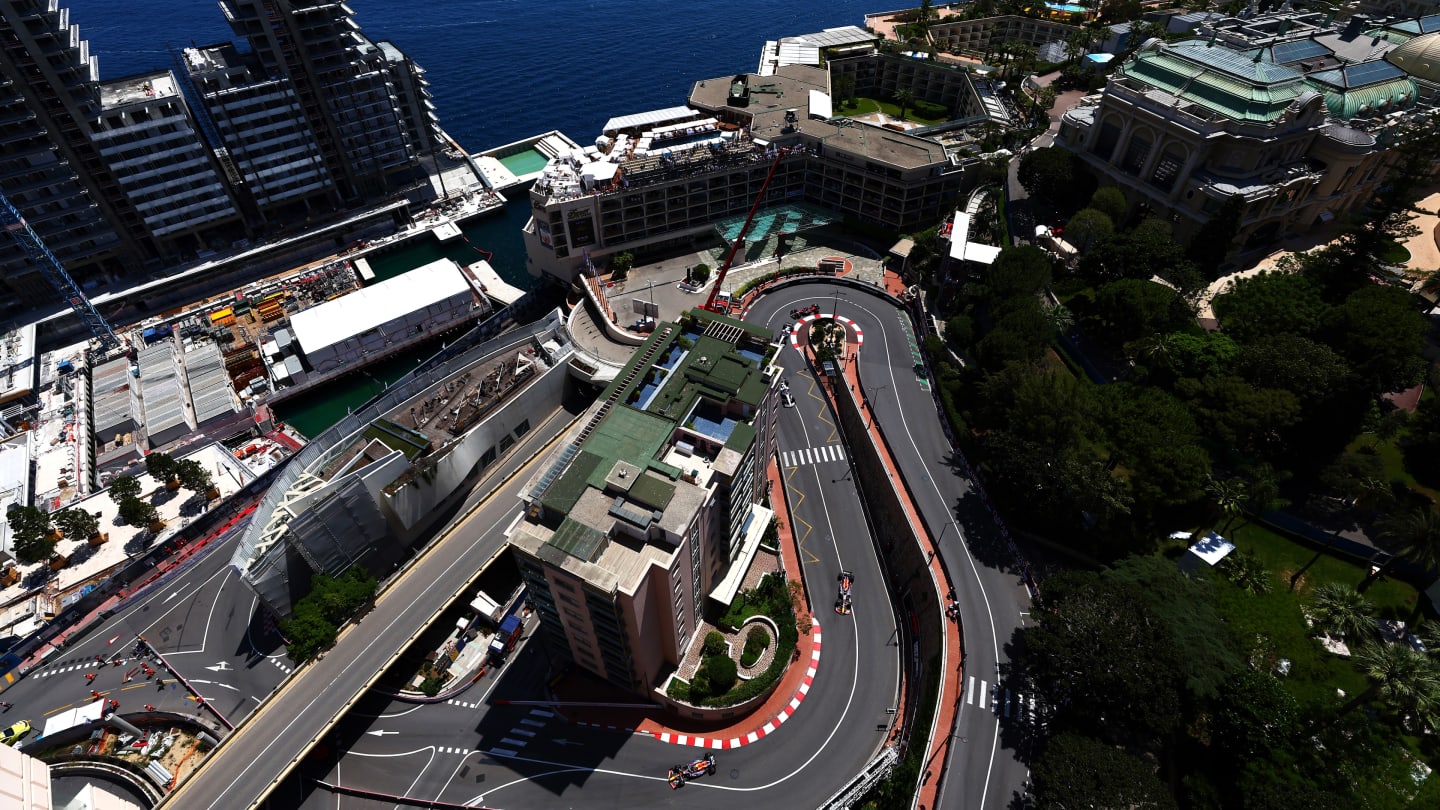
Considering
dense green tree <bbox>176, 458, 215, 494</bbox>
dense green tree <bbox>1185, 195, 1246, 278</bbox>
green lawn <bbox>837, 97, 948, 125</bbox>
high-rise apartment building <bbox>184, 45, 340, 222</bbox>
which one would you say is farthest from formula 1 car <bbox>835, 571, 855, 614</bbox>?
high-rise apartment building <bbox>184, 45, 340, 222</bbox>

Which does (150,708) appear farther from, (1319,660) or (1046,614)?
(1319,660)

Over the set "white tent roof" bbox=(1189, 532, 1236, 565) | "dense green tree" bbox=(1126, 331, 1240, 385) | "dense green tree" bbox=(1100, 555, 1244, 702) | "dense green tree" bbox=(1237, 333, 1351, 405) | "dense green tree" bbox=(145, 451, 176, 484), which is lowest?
"dense green tree" bbox=(145, 451, 176, 484)

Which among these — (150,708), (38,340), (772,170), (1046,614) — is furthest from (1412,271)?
(38,340)

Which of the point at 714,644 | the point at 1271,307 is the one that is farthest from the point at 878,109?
the point at 714,644

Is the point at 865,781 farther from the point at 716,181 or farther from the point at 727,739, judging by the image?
the point at 716,181

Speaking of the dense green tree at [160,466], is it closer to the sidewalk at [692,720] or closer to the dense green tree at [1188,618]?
the sidewalk at [692,720]

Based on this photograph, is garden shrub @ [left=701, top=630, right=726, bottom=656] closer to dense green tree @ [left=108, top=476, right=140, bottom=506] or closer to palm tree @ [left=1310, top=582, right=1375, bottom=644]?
palm tree @ [left=1310, top=582, right=1375, bottom=644]
